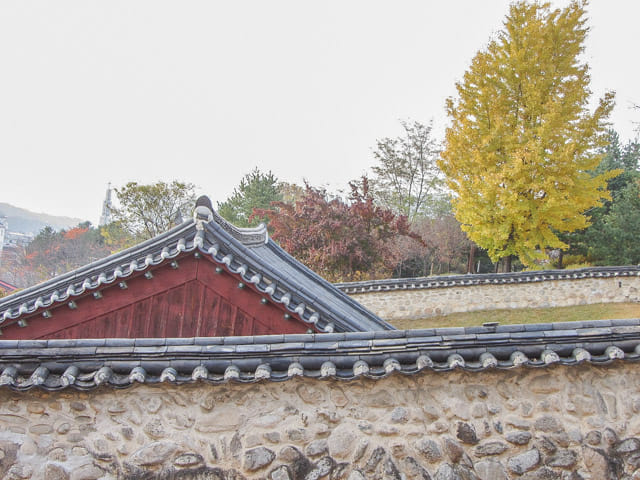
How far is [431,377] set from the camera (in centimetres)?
343

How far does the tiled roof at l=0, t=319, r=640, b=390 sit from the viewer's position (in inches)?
125

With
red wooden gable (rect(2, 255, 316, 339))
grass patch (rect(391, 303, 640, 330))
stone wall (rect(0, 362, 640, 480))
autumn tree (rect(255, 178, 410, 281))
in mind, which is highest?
autumn tree (rect(255, 178, 410, 281))

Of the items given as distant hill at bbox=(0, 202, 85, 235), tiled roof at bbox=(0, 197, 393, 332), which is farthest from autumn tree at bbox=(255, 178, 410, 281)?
distant hill at bbox=(0, 202, 85, 235)

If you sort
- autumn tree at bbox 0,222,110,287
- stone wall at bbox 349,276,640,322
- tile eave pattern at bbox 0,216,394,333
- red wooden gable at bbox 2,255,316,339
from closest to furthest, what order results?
tile eave pattern at bbox 0,216,394,333 < red wooden gable at bbox 2,255,316,339 < stone wall at bbox 349,276,640,322 < autumn tree at bbox 0,222,110,287

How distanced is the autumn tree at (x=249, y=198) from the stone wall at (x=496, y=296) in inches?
719

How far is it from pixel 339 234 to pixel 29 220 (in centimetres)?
11972

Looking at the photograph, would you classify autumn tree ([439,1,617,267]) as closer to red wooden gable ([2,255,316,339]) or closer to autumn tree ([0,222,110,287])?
red wooden gable ([2,255,316,339])

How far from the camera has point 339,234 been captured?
17938 millimetres

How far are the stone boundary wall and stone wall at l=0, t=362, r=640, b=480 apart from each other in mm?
12550

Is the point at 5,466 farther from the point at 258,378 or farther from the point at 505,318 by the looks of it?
the point at 505,318

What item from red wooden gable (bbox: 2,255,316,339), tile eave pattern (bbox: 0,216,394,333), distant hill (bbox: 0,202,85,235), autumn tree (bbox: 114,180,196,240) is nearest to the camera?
tile eave pattern (bbox: 0,216,394,333)

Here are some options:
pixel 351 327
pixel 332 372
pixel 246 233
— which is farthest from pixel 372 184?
pixel 332 372

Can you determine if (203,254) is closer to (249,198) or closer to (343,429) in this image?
(343,429)

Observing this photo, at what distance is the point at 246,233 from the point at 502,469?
19.9ft
